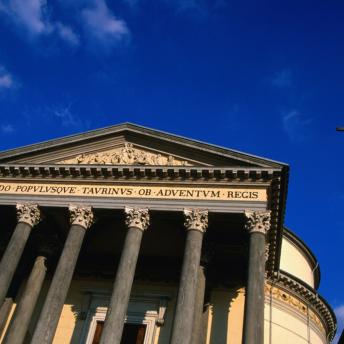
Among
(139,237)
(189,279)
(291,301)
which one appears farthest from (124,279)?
(291,301)

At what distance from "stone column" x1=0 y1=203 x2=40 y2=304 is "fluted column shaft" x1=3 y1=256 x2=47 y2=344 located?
1.74 meters

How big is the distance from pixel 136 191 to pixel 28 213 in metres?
4.78

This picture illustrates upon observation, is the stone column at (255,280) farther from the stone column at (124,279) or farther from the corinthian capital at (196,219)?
the stone column at (124,279)

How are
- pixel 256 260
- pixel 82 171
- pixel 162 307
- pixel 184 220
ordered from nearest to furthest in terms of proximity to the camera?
pixel 256 260, pixel 184 220, pixel 82 171, pixel 162 307

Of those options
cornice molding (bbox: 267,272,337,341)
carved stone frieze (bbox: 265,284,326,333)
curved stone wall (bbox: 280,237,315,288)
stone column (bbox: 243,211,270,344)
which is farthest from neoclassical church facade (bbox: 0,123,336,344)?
curved stone wall (bbox: 280,237,315,288)

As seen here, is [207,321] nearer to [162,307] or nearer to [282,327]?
[162,307]

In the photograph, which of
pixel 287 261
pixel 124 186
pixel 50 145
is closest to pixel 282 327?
pixel 287 261

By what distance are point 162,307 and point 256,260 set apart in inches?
273

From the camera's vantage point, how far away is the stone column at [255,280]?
14445 millimetres

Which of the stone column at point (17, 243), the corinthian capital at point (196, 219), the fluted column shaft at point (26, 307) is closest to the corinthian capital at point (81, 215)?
the stone column at point (17, 243)

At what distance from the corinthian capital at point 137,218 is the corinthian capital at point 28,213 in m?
4.08

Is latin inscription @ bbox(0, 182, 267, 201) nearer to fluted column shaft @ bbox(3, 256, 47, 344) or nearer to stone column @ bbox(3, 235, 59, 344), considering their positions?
stone column @ bbox(3, 235, 59, 344)

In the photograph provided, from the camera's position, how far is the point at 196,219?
17.4 meters

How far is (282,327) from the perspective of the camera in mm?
24469
